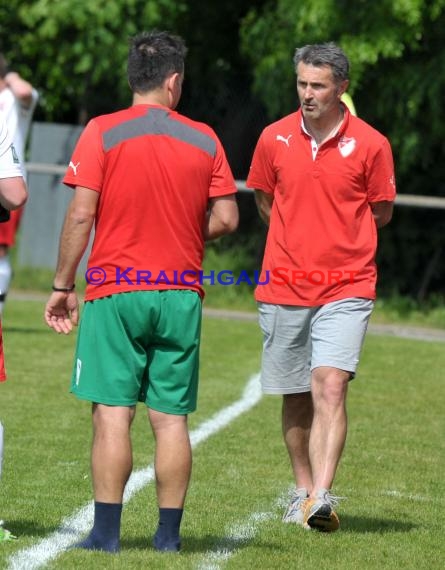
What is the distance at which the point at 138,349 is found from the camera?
576cm

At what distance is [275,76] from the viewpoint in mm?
16844

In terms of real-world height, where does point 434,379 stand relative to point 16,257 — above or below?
above

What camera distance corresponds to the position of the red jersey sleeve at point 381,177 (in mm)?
6781

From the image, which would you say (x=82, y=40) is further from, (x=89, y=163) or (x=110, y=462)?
(x=110, y=462)

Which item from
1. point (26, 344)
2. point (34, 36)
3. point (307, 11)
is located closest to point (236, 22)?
point (34, 36)

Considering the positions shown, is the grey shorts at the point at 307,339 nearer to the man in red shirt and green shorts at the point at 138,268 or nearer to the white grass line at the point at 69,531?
the white grass line at the point at 69,531

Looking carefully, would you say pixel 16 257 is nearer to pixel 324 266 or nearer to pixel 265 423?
pixel 265 423

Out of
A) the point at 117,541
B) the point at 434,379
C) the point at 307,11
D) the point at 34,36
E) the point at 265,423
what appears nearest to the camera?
the point at 117,541

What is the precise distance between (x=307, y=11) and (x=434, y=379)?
5.67 meters

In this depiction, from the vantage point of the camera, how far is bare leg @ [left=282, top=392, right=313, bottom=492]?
707 cm

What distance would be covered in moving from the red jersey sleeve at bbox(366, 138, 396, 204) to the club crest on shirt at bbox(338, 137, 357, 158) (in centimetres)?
12

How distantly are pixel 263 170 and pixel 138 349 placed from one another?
5.13 feet

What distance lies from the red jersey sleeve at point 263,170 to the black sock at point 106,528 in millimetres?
1951

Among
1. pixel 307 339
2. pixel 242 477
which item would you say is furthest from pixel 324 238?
pixel 242 477
